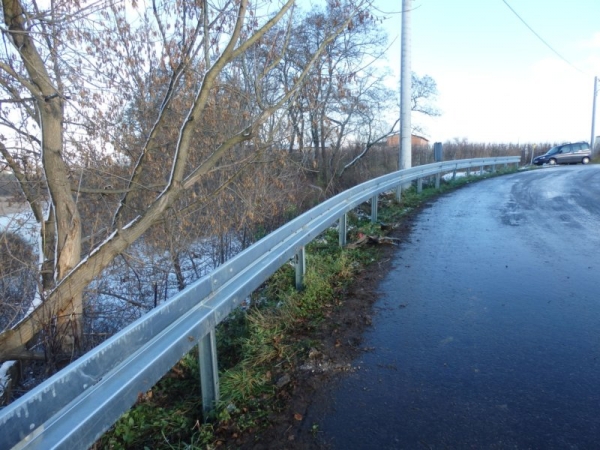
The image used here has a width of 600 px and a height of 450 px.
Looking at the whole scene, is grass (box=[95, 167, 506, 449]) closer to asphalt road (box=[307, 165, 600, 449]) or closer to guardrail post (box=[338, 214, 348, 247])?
asphalt road (box=[307, 165, 600, 449])

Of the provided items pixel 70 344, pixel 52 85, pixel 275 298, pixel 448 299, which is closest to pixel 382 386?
pixel 448 299

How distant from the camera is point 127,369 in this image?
210 centimetres

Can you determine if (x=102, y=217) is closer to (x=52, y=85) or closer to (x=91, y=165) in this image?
(x=91, y=165)

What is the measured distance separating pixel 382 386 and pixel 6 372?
3.54 m

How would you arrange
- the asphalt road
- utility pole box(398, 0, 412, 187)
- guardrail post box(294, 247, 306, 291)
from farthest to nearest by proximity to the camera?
1. utility pole box(398, 0, 412, 187)
2. guardrail post box(294, 247, 306, 291)
3. the asphalt road

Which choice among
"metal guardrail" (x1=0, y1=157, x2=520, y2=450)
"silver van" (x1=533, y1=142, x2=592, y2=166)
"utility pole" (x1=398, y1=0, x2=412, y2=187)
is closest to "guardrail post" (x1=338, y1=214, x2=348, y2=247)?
"metal guardrail" (x1=0, y1=157, x2=520, y2=450)

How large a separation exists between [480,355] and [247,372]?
1.65 meters

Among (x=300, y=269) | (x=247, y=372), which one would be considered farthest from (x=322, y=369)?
(x=300, y=269)

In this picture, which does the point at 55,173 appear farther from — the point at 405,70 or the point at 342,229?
the point at 405,70

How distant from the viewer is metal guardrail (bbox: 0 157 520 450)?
1609 millimetres

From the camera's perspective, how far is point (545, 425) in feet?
7.97

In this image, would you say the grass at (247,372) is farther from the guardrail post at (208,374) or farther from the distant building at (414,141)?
the distant building at (414,141)

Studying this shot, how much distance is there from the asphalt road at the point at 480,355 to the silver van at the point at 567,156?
87.9 ft

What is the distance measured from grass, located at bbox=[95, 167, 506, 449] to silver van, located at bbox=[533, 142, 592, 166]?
2905cm
